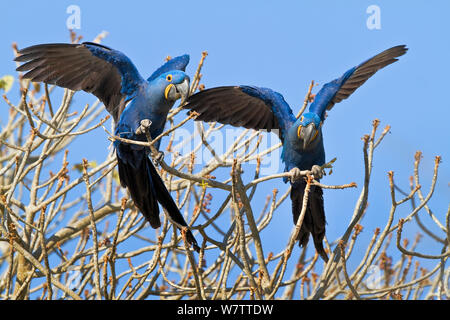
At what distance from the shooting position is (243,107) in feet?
24.8

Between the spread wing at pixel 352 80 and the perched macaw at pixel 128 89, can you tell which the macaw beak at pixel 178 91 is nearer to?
the perched macaw at pixel 128 89

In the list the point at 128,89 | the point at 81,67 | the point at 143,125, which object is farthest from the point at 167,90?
the point at 81,67

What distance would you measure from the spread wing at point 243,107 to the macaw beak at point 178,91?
72 cm

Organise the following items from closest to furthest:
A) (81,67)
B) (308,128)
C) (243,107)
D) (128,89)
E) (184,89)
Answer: (184,89), (308,128), (128,89), (81,67), (243,107)

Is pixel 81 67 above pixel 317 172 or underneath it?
above

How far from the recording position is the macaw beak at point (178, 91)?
6.41 m

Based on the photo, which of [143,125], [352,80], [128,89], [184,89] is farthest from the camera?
[352,80]

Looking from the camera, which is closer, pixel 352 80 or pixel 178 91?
pixel 178 91

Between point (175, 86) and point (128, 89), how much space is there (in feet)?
2.40

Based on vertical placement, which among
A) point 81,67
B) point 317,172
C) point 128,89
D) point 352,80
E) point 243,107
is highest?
point 352,80

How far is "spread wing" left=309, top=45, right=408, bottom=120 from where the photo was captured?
7242mm

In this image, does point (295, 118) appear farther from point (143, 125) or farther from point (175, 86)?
point (143, 125)
